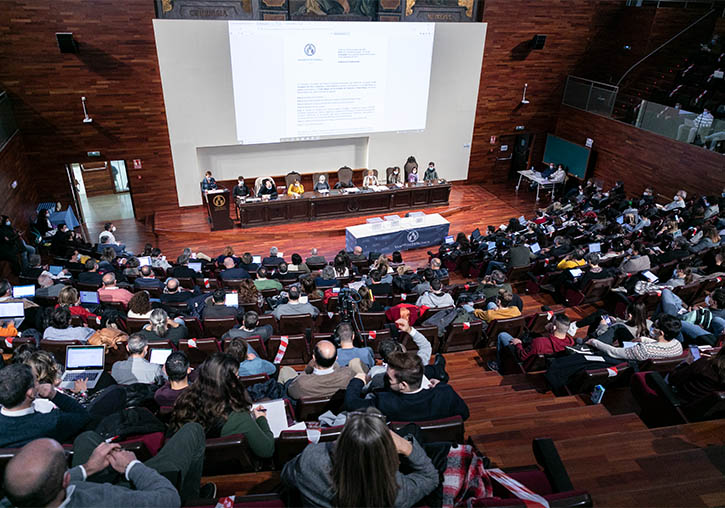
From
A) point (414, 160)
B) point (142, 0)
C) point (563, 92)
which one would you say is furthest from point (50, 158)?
point (563, 92)

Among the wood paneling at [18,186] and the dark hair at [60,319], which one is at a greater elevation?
the dark hair at [60,319]

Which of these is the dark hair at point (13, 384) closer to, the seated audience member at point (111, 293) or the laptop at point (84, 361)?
the laptop at point (84, 361)

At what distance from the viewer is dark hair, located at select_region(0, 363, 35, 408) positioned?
2.39 meters

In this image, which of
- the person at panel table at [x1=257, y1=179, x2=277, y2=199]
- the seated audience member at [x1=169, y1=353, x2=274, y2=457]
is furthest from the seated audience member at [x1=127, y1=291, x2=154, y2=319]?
the person at panel table at [x1=257, y1=179, x2=277, y2=199]

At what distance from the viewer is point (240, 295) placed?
5844mm

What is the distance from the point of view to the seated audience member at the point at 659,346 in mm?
4113

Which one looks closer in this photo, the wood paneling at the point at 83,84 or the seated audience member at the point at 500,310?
the seated audience member at the point at 500,310

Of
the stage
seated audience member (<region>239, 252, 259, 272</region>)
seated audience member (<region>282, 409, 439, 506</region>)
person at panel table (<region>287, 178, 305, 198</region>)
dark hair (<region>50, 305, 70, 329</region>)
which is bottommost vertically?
the stage

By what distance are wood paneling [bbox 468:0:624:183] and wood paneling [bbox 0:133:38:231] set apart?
433 inches

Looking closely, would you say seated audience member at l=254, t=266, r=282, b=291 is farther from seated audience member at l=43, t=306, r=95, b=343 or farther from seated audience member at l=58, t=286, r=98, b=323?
seated audience member at l=43, t=306, r=95, b=343

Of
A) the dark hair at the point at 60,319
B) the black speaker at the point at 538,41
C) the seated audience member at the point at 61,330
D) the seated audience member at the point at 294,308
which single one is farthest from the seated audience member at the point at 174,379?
the black speaker at the point at 538,41

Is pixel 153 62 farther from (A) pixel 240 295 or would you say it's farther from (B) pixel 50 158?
(A) pixel 240 295

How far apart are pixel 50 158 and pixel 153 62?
3.03 metres

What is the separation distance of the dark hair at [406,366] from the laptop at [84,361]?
266 cm
